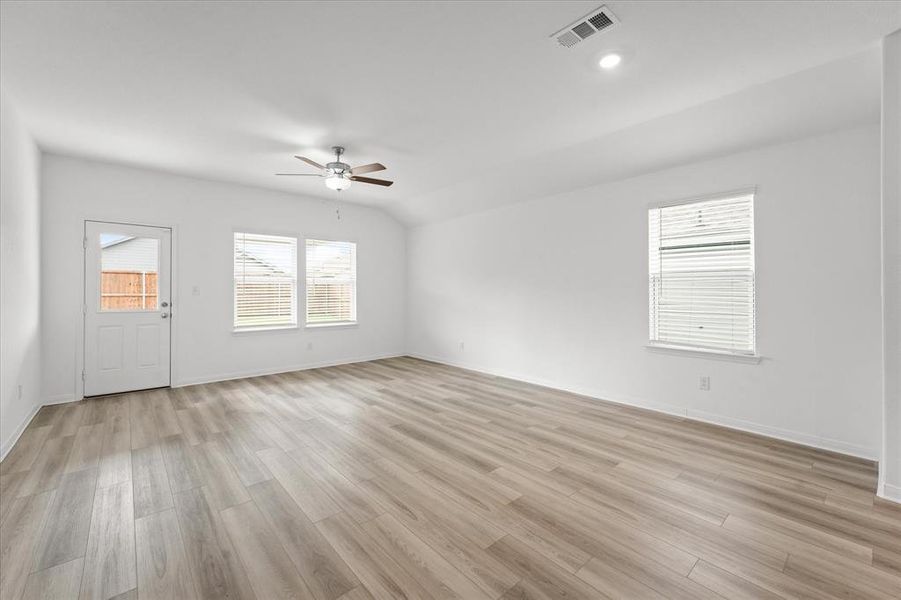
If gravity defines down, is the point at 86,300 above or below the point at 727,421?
above

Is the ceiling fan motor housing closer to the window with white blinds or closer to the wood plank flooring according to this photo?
the wood plank flooring

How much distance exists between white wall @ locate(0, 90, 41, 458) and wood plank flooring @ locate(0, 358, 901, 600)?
339 mm

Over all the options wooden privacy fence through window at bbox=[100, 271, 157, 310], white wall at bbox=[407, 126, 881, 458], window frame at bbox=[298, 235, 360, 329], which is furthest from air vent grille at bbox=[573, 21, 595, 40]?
wooden privacy fence through window at bbox=[100, 271, 157, 310]

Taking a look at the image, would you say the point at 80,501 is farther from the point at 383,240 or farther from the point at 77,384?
the point at 383,240

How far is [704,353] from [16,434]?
649 centimetres

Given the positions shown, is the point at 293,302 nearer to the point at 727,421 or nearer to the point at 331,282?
the point at 331,282

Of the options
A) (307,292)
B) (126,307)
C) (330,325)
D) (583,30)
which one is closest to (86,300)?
(126,307)

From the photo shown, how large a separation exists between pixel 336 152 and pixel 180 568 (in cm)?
383

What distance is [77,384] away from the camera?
4.59 meters

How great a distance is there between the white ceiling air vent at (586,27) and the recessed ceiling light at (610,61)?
30cm

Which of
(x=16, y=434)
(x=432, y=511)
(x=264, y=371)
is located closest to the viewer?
(x=432, y=511)

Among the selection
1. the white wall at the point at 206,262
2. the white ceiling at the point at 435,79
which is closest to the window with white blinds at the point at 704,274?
the white ceiling at the point at 435,79

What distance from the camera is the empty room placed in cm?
198

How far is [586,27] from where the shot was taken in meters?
2.30
